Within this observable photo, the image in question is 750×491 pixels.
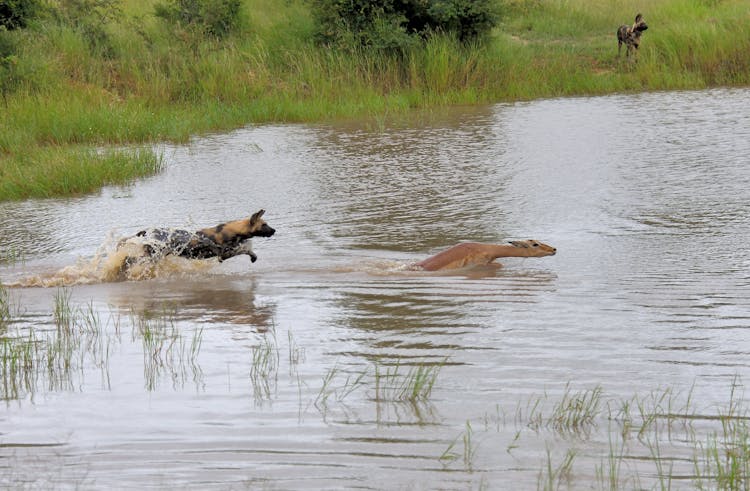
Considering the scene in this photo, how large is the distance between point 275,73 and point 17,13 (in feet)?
18.2

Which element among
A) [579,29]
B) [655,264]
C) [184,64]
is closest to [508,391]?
[655,264]

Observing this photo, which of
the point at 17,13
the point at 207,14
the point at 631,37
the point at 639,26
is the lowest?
the point at 631,37

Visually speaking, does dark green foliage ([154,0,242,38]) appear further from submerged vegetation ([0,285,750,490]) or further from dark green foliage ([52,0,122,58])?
submerged vegetation ([0,285,750,490])

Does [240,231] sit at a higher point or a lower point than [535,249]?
higher

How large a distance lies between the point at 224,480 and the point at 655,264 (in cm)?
526

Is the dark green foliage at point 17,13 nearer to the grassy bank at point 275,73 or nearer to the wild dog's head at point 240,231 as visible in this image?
the grassy bank at point 275,73

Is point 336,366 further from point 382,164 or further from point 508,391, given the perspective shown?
point 382,164

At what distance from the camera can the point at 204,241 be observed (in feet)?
31.0

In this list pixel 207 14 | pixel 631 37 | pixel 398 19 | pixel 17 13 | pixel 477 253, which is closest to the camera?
pixel 477 253

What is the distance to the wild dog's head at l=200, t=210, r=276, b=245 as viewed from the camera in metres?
9.34

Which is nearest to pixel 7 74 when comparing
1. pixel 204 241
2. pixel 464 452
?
pixel 204 241

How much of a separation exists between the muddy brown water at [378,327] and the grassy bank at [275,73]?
4.48 m

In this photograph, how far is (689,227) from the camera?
10.3 m

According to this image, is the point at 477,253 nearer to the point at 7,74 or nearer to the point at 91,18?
the point at 7,74
